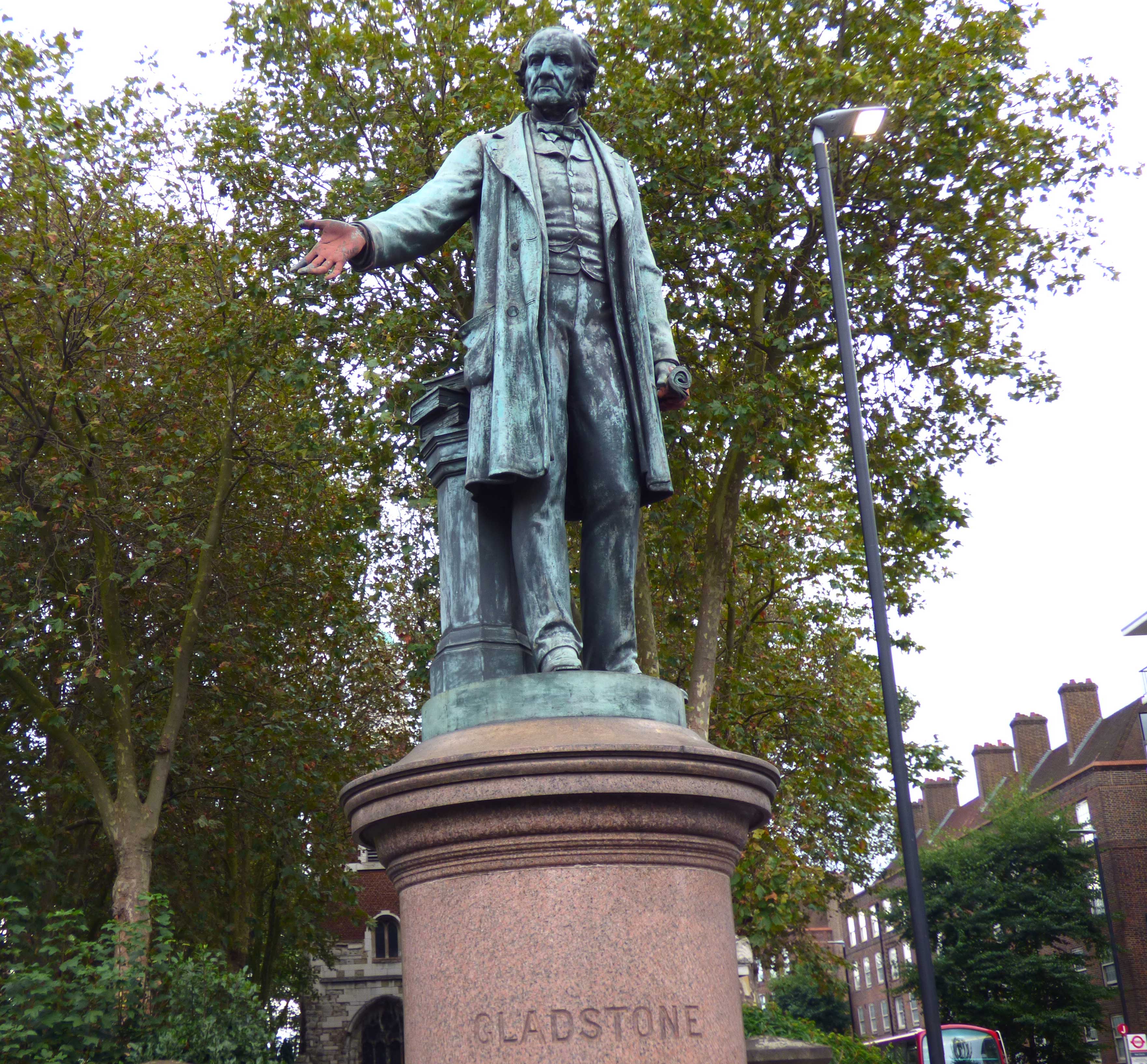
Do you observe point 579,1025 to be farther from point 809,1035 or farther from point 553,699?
point 809,1035

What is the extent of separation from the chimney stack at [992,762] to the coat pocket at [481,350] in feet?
180

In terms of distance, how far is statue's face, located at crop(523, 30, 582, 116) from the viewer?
5.41 m

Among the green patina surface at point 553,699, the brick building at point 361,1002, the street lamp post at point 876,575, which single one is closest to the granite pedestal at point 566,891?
the green patina surface at point 553,699

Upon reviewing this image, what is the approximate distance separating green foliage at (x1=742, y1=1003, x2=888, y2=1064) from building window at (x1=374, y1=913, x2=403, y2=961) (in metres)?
29.6

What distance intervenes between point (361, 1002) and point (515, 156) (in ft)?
148

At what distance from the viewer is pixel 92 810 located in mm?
20844

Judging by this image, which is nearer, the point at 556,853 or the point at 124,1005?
the point at 556,853

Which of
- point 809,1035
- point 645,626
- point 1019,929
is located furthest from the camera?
point 1019,929

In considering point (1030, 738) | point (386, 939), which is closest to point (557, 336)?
point (386, 939)

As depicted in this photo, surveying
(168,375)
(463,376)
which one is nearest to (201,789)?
(168,375)

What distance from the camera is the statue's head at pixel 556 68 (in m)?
5.41

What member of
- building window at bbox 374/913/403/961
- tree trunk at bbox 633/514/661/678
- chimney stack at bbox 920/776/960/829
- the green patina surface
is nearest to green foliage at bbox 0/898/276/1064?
tree trunk at bbox 633/514/661/678

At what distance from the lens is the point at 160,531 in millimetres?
15469

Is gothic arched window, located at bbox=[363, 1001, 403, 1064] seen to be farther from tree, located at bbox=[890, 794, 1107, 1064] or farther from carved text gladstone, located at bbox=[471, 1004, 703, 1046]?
carved text gladstone, located at bbox=[471, 1004, 703, 1046]
